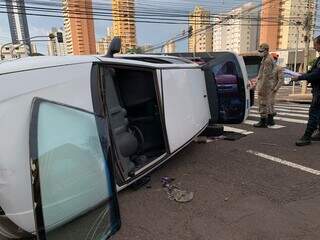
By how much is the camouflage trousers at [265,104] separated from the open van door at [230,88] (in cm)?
89

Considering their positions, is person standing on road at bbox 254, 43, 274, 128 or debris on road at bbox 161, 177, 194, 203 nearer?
debris on road at bbox 161, 177, 194, 203

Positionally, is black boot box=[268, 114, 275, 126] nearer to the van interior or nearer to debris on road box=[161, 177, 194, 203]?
the van interior

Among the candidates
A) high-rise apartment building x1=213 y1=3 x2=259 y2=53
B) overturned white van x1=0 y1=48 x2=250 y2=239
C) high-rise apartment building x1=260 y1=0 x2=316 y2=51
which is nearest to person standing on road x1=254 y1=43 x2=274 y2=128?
overturned white van x1=0 y1=48 x2=250 y2=239

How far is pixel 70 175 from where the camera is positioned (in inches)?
82.8

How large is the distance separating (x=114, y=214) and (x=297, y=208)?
1.97 m

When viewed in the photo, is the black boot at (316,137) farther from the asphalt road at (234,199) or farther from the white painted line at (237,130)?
the white painted line at (237,130)

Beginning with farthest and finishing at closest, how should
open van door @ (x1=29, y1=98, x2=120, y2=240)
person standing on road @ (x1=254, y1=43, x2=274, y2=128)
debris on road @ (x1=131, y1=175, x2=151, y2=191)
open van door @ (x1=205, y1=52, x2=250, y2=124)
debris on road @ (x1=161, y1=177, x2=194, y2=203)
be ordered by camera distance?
person standing on road @ (x1=254, y1=43, x2=274, y2=128)
open van door @ (x1=205, y1=52, x2=250, y2=124)
debris on road @ (x1=131, y1=175, x2=151, y2=191)
debris on road @ (x1=161, y1=177, x2=194, y2=203)
open van door @ (x1=29, y1=98, x2=120, y2=240)

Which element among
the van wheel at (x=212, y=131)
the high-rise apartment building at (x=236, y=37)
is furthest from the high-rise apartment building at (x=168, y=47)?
the van wheel at (x=212, y=131)

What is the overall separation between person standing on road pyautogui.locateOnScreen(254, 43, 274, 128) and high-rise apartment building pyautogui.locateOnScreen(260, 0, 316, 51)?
17733 mm

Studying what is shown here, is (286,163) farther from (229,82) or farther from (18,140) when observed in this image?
(18,140)

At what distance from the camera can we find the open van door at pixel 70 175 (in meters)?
1.85

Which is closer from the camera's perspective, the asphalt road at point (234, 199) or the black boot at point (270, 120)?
the asphalt road at point (234, 199)

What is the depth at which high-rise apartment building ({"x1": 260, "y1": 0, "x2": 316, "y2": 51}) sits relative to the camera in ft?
91.0

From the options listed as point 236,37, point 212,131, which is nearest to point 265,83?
point 212,131
